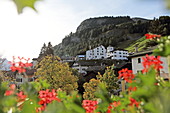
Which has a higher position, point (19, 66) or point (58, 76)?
point (19, 66)

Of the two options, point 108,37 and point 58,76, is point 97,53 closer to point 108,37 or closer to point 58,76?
point 108,37

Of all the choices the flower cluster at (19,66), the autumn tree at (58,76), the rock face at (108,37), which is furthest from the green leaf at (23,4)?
the rock face at (108,37)

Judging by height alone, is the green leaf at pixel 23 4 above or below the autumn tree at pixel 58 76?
above

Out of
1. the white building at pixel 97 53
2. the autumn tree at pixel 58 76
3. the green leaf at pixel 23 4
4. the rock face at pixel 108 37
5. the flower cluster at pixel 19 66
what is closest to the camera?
the green leaf at pixel 23 4

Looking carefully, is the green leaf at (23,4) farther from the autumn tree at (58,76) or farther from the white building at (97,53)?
the white building at (97,53)

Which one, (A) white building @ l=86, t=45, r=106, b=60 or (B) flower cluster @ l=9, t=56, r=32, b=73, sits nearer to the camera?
(B) flower cluster @ l=9, t=56, r=32, b=73

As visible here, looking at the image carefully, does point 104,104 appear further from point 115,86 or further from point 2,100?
point 115,86

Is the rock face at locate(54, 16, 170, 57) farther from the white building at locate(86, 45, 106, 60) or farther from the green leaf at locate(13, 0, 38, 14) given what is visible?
the green leaf at locate(13, 0, 38, 14)

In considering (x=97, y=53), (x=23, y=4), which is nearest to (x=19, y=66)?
(x=23, y=4)

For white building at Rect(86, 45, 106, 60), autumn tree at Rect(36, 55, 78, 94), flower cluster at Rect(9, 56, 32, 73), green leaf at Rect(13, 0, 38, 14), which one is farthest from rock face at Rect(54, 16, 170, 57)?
green leaf at Rect(13, 0, 38, 14)

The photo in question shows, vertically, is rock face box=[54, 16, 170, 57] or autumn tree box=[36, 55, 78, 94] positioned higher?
rock face box=[54, 16, 170, 57]

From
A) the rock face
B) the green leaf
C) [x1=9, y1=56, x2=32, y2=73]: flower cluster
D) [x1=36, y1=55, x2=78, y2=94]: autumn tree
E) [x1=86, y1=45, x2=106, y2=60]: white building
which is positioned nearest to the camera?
the green leaf

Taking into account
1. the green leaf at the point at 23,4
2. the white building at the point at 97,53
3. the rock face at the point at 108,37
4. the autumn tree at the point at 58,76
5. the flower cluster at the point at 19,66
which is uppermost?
the rock face at the point at 108,37

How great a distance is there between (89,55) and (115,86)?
78606 mm
